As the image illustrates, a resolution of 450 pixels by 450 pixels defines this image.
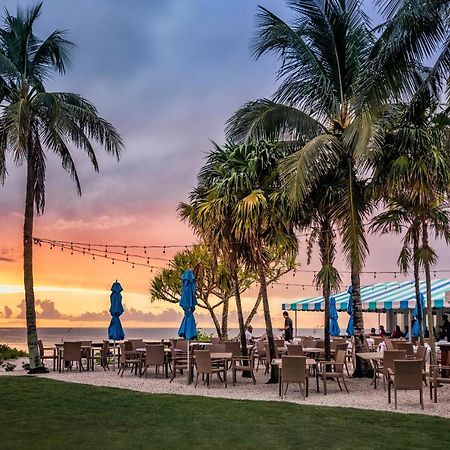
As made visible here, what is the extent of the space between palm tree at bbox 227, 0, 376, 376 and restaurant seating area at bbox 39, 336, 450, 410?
4.79ft

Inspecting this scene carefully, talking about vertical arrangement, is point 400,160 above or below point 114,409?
above

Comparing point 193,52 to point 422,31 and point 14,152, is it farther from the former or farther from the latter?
point 422,31

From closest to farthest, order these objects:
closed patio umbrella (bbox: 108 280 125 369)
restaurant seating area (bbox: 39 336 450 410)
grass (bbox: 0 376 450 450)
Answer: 1. grass (bbox: 0 376 450 450)
2. restaurant seating area (bbox: 39 336 450 410)
3. closed patio umbrella (bbox: 108 280 125 369)

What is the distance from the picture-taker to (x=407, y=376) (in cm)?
1112

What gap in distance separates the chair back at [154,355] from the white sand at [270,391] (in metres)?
0.43

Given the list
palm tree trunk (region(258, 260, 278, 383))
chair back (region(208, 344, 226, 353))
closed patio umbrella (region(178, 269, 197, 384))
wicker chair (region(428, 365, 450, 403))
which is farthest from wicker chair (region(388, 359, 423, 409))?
closed patio umbrella (region(178, 269, 197, 384))

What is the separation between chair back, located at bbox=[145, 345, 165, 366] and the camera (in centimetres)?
1565

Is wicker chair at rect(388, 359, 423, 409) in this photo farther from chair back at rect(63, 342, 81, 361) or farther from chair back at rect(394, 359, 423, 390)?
chair back at rect(63, 342, 81, 361)

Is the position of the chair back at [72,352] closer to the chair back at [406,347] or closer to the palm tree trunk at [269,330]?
the palm tree trunk at [269,330]

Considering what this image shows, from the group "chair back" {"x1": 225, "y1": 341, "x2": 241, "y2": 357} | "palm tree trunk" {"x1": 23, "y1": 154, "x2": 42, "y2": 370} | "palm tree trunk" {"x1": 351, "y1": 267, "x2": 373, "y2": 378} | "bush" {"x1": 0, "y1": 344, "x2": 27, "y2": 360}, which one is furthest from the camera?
"bush" {"x1": 0, "y1": 344, "x2": 27, "y2": 360}

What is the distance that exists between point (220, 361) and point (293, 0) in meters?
8.56

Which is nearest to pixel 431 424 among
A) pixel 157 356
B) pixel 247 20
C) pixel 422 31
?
pixel 422 31

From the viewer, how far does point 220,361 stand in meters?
15.7

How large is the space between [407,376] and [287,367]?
2.21 meters
